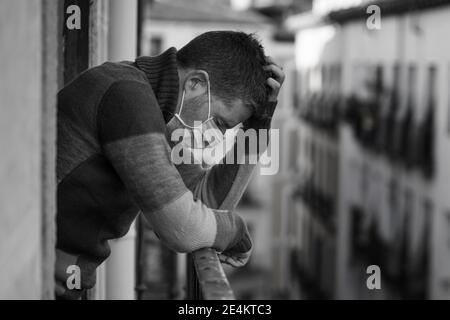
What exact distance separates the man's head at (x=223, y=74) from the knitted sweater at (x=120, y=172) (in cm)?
6

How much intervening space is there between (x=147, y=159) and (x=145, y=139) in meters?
0.05

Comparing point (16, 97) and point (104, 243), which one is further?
point (104, 243)

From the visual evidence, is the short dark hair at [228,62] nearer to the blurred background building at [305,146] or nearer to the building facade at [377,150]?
the blurred background building at [305,146]

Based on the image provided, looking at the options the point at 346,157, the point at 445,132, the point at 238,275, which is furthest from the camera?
the point at 238,275

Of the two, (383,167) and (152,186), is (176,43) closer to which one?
(383,167)

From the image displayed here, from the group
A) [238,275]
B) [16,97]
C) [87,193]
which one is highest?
[16,97]

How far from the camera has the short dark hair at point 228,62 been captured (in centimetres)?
275

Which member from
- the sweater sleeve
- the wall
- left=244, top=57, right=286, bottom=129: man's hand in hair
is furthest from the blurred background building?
left=244, top=57, right=286, bottom=129: man's hand in hair

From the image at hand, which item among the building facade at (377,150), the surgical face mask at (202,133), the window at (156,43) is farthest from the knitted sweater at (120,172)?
the window at (156,43)

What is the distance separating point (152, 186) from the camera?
2480 millimetres

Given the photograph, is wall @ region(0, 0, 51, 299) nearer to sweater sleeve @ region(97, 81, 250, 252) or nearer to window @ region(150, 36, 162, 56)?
sweater sleeve @ region(97, 81, 250, 252)
